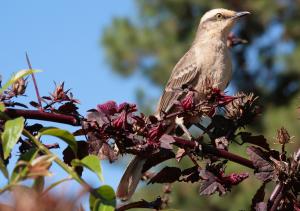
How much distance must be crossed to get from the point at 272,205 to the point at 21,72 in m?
0.96

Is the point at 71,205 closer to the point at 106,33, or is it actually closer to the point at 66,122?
the point at 66,122

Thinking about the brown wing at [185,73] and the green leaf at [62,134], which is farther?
the brown wing at [185,73]

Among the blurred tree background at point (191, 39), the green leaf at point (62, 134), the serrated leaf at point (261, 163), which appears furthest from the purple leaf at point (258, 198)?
the blurred tree background at point (191, 39)

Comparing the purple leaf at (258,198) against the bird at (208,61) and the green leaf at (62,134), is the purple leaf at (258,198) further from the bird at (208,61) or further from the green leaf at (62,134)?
the bird at (208,61)

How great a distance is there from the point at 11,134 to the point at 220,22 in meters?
6.26

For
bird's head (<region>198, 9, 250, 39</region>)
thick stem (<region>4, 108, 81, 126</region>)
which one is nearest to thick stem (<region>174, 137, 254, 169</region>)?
thick stem (<region>4, 108, 81, 126</region>)

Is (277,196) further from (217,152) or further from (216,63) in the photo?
(216,63)

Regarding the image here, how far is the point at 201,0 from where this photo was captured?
69.7ft

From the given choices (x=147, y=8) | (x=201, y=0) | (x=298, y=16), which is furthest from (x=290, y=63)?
(x=147, y=8)

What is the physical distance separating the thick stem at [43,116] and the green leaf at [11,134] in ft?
0.94

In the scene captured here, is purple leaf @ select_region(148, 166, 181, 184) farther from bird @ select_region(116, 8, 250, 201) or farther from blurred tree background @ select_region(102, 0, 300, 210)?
blurred tree background @ select_region(102, 0, 300, 210)

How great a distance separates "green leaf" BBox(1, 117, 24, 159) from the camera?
59.6 inches

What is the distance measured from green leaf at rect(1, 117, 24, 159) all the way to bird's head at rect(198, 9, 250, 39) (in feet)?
19.5

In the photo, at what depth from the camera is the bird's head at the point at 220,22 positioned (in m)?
7.44
